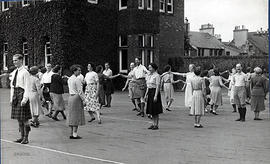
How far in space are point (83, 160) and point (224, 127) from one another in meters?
5.49

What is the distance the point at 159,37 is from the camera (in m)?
29.2

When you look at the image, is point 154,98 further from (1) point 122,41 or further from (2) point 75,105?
(1) point 122,41

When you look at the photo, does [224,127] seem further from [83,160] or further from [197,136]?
[83,160]

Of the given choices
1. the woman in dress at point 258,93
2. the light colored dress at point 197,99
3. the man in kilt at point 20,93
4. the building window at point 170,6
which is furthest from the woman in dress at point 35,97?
the building window at point 170,6

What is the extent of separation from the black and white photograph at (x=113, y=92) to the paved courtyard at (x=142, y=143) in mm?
22

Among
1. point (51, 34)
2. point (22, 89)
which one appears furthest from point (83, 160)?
point (51, 34)

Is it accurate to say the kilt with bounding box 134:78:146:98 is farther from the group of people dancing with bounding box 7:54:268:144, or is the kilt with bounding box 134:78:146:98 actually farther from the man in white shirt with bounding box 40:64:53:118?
the man in white shirt with bounding box 40:64:53:118

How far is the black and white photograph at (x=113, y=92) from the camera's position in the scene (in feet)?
25.0

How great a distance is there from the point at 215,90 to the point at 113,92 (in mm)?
4696

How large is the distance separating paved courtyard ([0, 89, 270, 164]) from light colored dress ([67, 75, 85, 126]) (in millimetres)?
479

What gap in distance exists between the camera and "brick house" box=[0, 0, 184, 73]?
76.8 feet

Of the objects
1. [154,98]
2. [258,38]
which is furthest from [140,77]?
[258,38]

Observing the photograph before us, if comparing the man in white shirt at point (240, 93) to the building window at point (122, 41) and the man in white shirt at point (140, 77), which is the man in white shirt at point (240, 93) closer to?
the man in white shirt at point (140, 77)

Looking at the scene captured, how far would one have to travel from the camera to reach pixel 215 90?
49.1 feet
